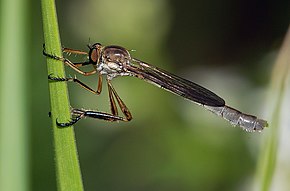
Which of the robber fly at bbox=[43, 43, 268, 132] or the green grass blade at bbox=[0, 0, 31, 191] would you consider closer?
the green grass blade at bbox=[0, 0, 31, 191]

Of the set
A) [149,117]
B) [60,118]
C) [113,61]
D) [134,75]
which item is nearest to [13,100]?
[60,118]

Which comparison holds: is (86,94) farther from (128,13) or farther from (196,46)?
(196,46)

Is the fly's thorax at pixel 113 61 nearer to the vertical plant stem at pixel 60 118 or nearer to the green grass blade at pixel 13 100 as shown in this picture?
the green grass blade at pixel 13 100

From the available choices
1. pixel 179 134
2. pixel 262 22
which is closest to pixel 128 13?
pixel 179 134

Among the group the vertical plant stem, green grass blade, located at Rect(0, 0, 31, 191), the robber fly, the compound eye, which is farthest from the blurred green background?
the vertical plant stem

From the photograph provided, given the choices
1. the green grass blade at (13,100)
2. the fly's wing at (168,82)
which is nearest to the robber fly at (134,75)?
the fly's wing at (168,82)

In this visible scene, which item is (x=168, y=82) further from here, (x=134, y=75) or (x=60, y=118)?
(x=60, y=118)

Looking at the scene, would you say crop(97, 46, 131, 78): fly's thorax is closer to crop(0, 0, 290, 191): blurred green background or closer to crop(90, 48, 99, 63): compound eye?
crop(90, 48, 99, 63): compound eye
